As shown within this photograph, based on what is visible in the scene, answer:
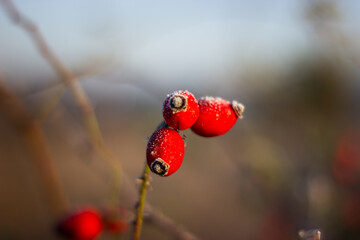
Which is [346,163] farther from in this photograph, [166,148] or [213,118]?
[166,148]

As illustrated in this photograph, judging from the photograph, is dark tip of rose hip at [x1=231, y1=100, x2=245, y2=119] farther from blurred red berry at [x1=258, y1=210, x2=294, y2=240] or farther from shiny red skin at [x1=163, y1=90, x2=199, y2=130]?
blurred red berry at [x1=258, y1=210, x2=294, y2=240]

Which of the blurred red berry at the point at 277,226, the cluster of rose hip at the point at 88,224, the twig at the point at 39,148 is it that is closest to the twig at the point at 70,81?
the cluster of rose hip at the point at 88,224

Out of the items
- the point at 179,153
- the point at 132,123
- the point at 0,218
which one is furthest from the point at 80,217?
the point at 132,123

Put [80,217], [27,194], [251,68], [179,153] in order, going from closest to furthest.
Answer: [179,153], [80,217], [251,68], [27,194]

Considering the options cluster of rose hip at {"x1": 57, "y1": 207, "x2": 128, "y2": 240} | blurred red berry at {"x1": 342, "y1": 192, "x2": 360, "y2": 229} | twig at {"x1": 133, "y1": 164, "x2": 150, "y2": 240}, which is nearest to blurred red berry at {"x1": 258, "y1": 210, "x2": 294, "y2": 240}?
blurred red berry at {"x1": 342, "y1": 192, "x2": 360, "y2": 229}

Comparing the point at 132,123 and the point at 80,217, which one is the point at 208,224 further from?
the point at 132,123

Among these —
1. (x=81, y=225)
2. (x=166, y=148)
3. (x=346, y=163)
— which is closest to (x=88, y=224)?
(x=81, y=225)

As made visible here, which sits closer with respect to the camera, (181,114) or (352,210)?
(181,114)

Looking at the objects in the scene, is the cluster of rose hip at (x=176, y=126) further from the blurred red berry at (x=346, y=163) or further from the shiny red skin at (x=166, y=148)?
the blurred red berry at (x=346, y=163)
